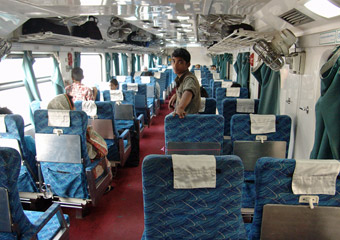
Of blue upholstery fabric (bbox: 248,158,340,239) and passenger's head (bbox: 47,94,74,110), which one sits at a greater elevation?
passenger's head (bbox: 47,94,74,110)

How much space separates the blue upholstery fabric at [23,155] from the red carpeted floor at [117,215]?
0.69 metres

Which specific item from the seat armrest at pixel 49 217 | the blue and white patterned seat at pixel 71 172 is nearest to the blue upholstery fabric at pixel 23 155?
the blue and white patterned seat at pixel 71 172

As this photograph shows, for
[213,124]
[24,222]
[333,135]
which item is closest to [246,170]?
[213,124]

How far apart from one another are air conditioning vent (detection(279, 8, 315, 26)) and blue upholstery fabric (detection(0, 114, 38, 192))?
10.5 ft

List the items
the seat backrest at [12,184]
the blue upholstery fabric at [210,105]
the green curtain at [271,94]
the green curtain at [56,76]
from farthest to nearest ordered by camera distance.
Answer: the green curtain at [56,76], the blue upholstery fabric at [210,105], the green curtain at [271,94], the seat backrest at [12,184]

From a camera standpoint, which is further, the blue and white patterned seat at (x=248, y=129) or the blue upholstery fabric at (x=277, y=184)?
the blue and white patterned seat at (x=248, y=129)

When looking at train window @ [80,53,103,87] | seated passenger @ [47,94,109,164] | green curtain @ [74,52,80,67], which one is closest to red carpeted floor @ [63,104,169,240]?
seated passenger @ [47,94,109,164]

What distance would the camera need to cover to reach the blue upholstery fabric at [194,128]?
297cm

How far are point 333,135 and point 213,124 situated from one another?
3.81ft

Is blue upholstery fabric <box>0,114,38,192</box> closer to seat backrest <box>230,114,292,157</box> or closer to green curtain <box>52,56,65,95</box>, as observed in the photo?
seat backrest <box>230,114,292,157</box>

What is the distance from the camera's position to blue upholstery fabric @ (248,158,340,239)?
5.32 ft

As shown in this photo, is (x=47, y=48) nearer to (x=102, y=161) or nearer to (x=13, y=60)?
(x=13, y=60)

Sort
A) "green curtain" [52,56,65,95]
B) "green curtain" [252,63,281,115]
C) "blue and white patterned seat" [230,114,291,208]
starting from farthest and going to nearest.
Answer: "green curtain" [52,56,65,95]
"green curtain" [252,63,281,115]
"blue and white patterned seat" [230,114,291,208]

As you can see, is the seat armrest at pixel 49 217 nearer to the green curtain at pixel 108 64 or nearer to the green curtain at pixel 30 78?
the green curtain at pixel 30 78
